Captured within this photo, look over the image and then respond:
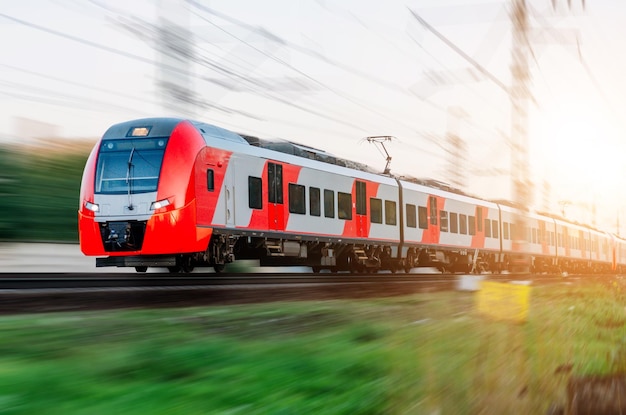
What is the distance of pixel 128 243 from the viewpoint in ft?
53.2

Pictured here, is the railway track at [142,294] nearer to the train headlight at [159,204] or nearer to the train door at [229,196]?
the train headlight at [159,204]

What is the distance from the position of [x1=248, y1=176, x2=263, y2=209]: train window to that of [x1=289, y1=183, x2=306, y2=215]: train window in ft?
4.68

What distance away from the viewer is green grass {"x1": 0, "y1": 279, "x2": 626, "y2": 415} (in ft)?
12.4

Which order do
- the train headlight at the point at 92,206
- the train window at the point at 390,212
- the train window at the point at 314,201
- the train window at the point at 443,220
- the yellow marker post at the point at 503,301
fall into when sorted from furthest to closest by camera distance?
the train window at the point at 443,220 → the train window at the point at 390,212 → the train window at the point at 314,201 → the train headlight at the point at 92,206 → the yellow marker post at the point at 503,301

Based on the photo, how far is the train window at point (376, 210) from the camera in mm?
24188

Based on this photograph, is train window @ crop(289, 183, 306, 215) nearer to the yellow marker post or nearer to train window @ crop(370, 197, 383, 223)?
train window @ crop(370, 197, 383, 223)

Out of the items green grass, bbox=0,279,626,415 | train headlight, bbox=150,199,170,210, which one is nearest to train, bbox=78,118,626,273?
train headlight, bbox=150,199,170,210

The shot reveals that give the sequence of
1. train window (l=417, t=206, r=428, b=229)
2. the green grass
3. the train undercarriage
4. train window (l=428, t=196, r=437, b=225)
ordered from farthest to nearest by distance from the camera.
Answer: train window (l=428, t=196, r=437, b=225), train window (l=417, t=206, r=428, b=229), the train undercarriage, the green grass

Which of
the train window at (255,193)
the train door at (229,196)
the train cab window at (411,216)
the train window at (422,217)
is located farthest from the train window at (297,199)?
the train window at (422,217)

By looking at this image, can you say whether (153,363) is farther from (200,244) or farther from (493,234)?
(493,234)

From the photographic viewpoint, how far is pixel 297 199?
65.8 feet

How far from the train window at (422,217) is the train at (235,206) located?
0.09m

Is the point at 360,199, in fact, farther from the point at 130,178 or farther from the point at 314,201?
the point at 130,178

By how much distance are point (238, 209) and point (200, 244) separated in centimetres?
165
